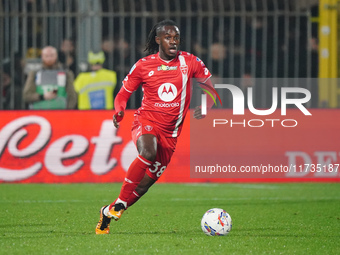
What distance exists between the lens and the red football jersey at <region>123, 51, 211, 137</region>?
769cm

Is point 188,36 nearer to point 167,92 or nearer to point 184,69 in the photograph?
point 184,69

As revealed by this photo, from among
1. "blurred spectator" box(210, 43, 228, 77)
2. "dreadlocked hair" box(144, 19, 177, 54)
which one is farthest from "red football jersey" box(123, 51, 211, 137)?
"blurred spectator" box(210, 43, 228, 77)

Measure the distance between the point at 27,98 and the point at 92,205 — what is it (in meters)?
3.95

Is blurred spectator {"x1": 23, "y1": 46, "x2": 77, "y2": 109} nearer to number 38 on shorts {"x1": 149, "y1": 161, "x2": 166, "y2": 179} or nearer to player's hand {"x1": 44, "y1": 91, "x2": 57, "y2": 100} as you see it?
player's hand {"x1": 44, "y1": 91, "x2": 57, "y2": 100}

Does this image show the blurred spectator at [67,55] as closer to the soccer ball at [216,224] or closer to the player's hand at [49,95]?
the player's hand at [49,95]

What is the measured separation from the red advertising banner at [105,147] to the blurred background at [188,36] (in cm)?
112

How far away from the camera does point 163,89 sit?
774 centimetres

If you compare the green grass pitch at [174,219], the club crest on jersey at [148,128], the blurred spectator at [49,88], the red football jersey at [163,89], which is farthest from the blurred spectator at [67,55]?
the club crest on jersey at [148,128]

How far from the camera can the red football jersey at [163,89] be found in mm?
7691

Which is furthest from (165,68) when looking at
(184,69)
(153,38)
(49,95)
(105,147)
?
(49,95)

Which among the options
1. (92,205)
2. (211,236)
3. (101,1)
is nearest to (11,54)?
(101,1)

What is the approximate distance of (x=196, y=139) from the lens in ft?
42.1

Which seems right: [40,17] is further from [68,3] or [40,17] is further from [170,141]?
[170,141]

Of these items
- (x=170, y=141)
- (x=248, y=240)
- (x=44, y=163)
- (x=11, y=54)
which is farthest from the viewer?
(x=11, y=54)
